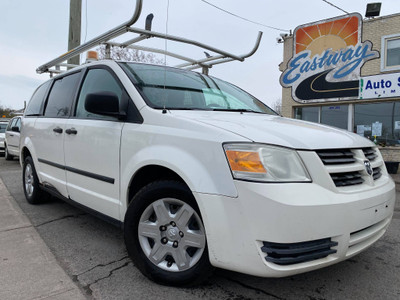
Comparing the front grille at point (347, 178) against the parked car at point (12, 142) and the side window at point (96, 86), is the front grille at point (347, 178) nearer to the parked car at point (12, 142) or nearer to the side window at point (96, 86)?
the side window at point (96, 86)

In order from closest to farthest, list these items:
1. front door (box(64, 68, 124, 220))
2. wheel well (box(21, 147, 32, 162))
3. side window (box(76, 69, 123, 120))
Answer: front door (box(64, 68, 124, 220)) < side window (box(76, 69, 123, 120)) < wheel well (box(21, 147, 32, 162))

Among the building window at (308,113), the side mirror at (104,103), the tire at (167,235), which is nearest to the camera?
the tire at (167,235)

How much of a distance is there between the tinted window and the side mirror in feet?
7.33

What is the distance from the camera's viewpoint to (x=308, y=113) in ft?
39.2

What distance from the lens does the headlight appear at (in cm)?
181

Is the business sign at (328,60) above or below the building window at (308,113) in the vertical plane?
above

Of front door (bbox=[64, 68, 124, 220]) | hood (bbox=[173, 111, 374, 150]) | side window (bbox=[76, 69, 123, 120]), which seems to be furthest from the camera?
side window (bbox=[76, 69, 123, 120])

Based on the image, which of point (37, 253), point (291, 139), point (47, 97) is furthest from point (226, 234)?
point (47, 97)

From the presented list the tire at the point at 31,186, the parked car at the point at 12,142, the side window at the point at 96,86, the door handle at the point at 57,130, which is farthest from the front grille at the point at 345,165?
the parked car at the point at 12,142

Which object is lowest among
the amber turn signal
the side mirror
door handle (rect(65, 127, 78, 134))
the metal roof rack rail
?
the amber turn signal

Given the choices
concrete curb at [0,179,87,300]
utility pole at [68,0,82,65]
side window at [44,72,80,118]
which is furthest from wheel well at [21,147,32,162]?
utility pole at [68,0,82,65]

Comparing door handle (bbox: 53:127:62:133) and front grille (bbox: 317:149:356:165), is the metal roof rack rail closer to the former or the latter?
door handle (bbox: 53:127:62:133)

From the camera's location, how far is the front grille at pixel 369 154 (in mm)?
2342

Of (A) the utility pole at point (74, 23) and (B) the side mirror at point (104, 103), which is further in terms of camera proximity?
(A) the utility pole at point (74, 23)
